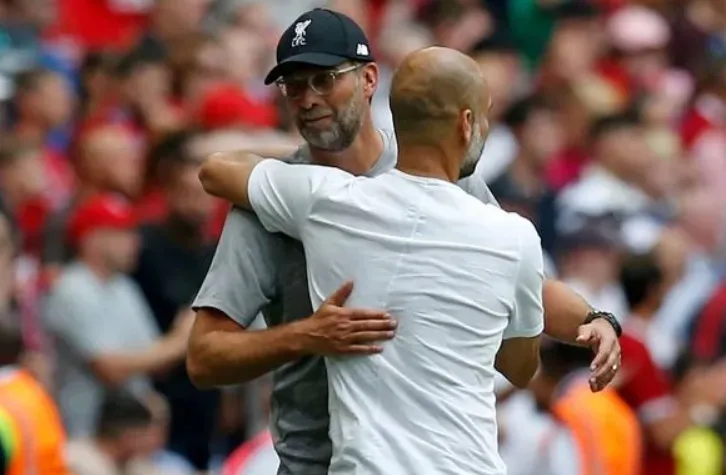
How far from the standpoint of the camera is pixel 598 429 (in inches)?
307

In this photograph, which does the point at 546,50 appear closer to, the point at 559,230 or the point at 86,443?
the point at 559,230

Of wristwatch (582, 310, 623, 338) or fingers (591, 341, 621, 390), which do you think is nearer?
fingers (591, 341, 621, 390)

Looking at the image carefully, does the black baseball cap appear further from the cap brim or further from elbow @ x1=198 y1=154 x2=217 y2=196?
elbow @ x1=198 y1=154 x2=217 y2=196

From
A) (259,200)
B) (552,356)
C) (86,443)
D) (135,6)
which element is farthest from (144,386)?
(135,6)

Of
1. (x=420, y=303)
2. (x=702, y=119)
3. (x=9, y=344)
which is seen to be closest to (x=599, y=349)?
(x=420, y=303)

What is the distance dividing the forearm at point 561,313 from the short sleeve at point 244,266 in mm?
668

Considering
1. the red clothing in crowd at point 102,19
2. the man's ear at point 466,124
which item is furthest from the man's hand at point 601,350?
the red clothing in crowd at point 102,19

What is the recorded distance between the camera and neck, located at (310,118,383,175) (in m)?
5.20

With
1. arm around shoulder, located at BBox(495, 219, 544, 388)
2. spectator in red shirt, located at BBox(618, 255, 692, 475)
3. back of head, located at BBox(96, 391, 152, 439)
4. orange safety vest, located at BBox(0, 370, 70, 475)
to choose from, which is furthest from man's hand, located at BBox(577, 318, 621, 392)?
spectator in red shirt, located at BBox(618, 255, 692, 475)

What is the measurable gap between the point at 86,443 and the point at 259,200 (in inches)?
131

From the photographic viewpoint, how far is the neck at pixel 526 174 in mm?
10945

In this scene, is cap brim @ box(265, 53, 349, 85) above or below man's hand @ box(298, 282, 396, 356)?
above

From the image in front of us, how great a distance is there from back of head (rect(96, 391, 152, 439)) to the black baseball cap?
121 inches

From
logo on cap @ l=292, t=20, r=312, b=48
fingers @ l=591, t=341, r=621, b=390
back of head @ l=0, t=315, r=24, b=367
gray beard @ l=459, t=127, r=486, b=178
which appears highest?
logo on cap @ l=292, t=20, r=312, b=48
